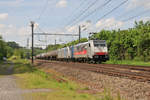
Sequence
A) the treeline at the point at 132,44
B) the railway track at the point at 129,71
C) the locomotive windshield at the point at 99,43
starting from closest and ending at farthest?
the railway track at the point at 129,71
the locomotive windshield at the point at 99,43
the treeline at the point at 132,44

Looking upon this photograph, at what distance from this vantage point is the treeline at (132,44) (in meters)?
38.2

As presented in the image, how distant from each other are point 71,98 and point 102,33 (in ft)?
153

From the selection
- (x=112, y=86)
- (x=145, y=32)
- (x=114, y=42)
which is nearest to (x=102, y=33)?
(x=114, y=42)

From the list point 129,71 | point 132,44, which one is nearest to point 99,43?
point 129,71

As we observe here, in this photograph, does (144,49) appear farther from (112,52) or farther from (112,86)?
(112,86)

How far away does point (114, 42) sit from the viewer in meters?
44.8

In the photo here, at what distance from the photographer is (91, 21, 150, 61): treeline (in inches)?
1503

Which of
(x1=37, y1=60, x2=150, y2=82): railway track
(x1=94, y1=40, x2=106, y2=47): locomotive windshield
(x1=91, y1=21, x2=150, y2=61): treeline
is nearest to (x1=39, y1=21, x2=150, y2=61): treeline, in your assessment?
(x1=91, y1=21, x2=150, y2=61): treeline

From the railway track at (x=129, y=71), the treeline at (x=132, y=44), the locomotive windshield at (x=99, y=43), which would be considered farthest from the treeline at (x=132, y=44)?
the railway track at (x=129, y=71)

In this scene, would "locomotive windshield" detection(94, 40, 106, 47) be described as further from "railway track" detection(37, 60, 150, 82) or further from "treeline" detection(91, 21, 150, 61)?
"treeline" detection(91, 21, 150, 61)

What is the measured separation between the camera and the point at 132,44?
43688mm

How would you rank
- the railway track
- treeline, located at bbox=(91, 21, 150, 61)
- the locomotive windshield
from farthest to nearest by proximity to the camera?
treeline, located at bbox=(91, 21, 150, 61), the locomotive windshield, the railway track

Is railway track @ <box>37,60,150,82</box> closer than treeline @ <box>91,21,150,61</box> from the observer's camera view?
Yes

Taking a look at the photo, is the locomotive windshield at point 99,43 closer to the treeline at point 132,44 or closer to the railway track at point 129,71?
the railway track at point 129,71
